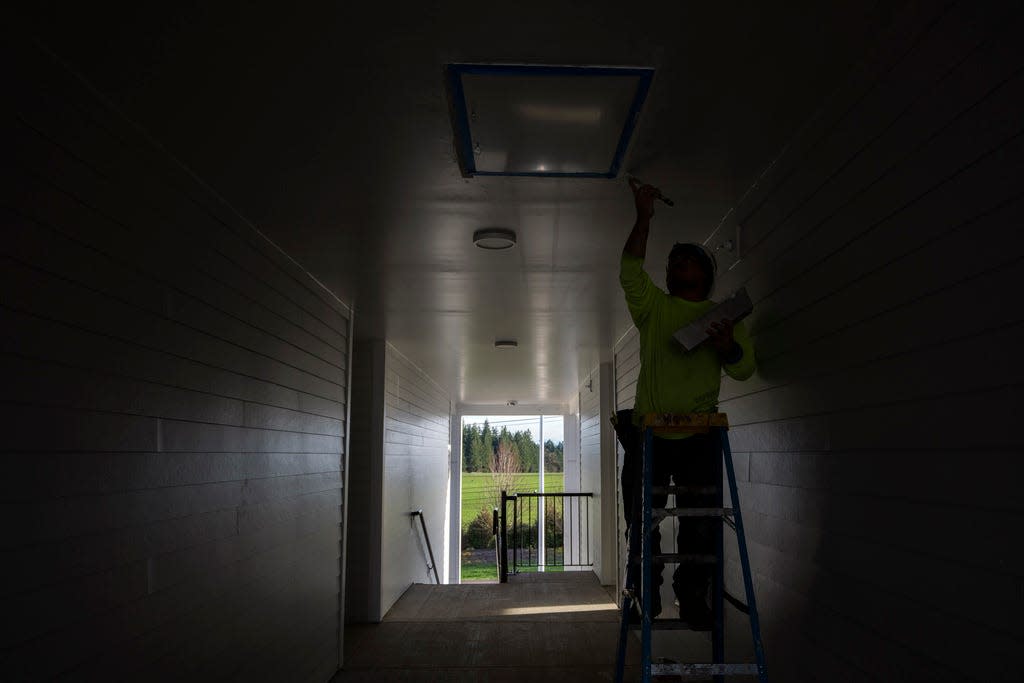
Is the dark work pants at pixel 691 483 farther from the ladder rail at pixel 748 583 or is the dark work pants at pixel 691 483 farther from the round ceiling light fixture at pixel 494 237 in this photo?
the round ceiling light fixture at pixel 494 237

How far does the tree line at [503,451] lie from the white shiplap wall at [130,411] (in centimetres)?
2133

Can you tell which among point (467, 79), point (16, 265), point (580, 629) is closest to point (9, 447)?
point (16, 265)

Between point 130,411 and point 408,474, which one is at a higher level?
point 130,411

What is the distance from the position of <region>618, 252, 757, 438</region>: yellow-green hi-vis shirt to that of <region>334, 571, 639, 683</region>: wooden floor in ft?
8.01

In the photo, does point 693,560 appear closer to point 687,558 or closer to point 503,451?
point 687,558

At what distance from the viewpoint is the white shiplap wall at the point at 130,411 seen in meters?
1.83

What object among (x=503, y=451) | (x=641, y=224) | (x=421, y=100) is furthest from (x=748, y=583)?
(x=503, y=451)

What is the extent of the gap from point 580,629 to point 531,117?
4645mm

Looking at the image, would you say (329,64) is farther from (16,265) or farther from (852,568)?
(852,568)

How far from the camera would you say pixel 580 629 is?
232 inches

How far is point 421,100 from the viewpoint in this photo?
7.42 feet

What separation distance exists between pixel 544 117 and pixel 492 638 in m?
4.39

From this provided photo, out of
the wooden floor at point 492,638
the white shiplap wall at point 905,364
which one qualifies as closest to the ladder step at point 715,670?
the white shiplap wall at point 905,364

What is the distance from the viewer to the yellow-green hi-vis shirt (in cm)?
248
